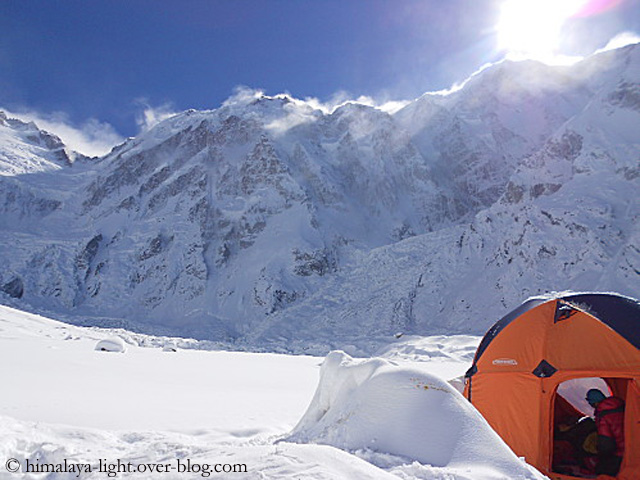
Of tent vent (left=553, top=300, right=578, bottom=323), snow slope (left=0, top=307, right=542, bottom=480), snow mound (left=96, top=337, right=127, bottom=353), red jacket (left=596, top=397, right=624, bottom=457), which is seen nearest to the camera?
snow slope (left=0, top=307, right=542, bottom=480)

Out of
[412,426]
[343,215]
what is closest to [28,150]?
[343,215]

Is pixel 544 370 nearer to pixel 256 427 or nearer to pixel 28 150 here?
pixel 256 427

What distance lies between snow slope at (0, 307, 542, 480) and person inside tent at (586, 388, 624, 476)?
3.48 metres

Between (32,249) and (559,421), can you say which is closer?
(559,421)

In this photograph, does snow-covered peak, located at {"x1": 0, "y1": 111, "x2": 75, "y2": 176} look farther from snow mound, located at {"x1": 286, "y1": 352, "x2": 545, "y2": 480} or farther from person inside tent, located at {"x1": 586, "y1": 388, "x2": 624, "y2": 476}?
person inside tent, located at {"x1": 586, "y1": 388, "x2": 624, "y2": 476}

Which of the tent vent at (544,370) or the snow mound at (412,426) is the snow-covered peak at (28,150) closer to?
the snow mound at (412,426)

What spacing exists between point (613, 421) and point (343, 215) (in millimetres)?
71677

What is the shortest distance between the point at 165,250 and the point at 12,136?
96372 mm

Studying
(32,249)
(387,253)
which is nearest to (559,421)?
(387,253)

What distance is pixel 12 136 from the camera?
134 meters

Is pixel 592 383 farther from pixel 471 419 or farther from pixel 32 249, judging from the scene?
pixel 32 249

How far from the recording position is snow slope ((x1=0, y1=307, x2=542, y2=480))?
2918 mm

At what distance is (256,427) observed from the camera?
18.6 ft

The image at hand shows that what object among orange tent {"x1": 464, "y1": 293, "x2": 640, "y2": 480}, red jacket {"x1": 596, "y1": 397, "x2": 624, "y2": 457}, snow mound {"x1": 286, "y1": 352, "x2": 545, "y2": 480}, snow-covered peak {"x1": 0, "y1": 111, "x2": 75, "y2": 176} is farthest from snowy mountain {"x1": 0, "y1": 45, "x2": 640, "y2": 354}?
snow mound {"x1": 286, "y1": 352, "x2": 545, "y2": 480}
